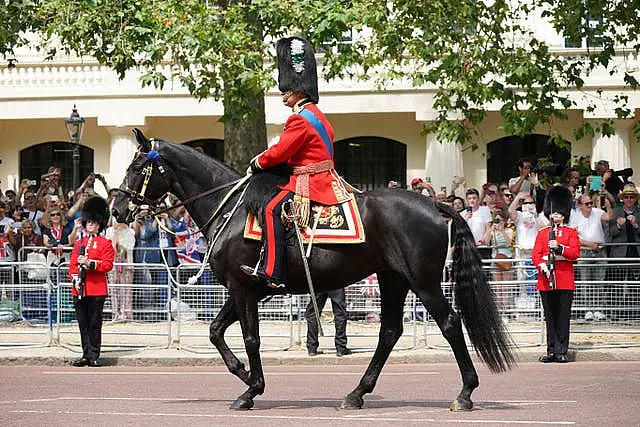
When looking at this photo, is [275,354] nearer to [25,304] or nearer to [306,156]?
[25,304]

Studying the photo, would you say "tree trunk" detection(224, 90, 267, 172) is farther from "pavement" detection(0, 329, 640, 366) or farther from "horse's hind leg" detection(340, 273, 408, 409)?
"horse's hind leg" detection(340, 273, 408, 409)

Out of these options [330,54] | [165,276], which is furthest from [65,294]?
[330,54]

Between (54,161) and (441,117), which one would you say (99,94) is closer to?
(54,161)

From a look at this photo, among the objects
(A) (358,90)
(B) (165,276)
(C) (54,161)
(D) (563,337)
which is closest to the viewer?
(D) (563,337)

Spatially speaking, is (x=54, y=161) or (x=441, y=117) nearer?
(x=441, y=117)

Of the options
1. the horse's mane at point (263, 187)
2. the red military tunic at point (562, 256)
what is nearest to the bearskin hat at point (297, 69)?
the horse's mane at point (263, 187)

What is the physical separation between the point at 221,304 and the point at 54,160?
65.9 feet

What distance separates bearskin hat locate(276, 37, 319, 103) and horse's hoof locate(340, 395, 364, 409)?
2.76 m

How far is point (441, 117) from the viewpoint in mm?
24875

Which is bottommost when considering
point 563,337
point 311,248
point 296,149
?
point 563,337

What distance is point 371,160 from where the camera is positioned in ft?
125

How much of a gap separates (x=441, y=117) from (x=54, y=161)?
17.3m

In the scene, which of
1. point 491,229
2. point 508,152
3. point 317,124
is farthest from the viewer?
point 508,152

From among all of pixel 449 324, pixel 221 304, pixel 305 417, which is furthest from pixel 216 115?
pixel 305 417
